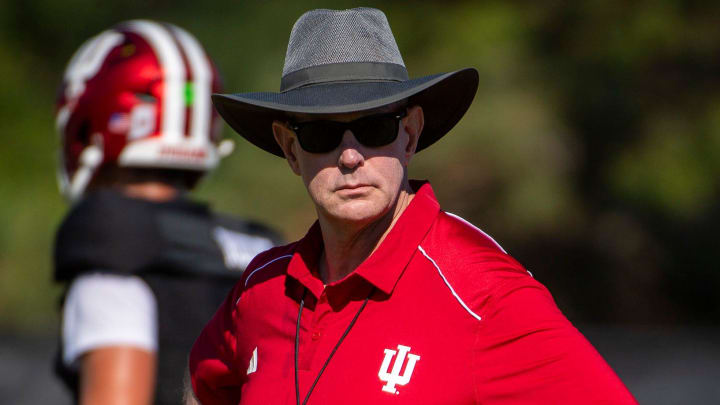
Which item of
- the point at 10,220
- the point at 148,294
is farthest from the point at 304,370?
the point at 10,220

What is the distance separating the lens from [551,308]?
2203 mm

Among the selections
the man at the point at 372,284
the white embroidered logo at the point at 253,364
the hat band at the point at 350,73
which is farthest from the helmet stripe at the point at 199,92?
the white embroidered logo at the point at 253,364

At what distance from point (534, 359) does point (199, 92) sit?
218 centimetres

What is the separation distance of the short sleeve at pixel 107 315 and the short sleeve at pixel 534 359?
1394 mm

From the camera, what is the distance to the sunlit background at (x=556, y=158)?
10.1 meters

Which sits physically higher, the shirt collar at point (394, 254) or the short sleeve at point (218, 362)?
the shirt collar at point (394, 254)

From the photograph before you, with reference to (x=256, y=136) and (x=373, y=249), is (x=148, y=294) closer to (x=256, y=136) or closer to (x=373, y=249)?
(x=256, y=136)

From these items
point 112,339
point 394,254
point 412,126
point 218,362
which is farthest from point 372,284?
point 112,339

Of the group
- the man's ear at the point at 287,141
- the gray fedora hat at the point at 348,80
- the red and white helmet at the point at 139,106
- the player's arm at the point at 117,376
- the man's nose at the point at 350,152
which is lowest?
the player's arm at the point at 117,376

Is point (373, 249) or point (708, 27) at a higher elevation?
point (708, 27)

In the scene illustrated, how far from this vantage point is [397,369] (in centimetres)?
226

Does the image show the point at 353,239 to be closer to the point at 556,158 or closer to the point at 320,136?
the point at 320,136

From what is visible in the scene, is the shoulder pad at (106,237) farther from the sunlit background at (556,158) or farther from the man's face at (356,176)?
the sunlit background at (556,158)

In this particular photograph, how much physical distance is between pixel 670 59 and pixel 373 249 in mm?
8541
